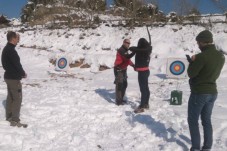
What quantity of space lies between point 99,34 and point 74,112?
15537mm

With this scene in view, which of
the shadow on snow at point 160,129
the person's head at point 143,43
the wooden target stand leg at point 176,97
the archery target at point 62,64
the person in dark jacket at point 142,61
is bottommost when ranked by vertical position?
the shadow on snow at point 160,129

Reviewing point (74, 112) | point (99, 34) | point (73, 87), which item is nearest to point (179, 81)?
point (73, 87)

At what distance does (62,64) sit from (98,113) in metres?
9.22

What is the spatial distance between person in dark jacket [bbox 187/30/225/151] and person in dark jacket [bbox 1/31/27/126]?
3.37 m

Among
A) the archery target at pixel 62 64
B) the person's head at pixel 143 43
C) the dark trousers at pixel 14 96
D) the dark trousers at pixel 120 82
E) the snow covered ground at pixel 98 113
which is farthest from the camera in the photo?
the archery target at pixel 62 64

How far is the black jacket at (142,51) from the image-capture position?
8.40m

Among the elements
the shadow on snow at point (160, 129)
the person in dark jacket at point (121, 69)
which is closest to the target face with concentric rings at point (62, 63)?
the person in dark jacket at point (121, 69)

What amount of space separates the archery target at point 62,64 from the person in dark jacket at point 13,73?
10.2 metres

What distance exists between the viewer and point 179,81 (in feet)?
44.6

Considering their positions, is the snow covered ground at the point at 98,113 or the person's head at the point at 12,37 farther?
the person's head at the point at 12,37

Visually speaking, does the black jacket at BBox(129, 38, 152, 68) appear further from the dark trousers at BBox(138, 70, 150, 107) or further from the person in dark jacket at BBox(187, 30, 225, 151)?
the person in dark jacket at BBox(187, 30, 225, 151)

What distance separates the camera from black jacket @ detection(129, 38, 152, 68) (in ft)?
27.6

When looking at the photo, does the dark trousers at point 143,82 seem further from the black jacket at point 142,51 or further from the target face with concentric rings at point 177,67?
the target face with concentric rings at point 177,67

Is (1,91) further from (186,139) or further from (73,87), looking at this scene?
(186,139)
